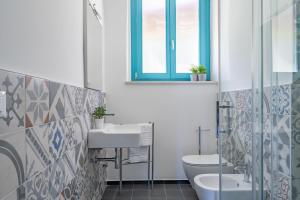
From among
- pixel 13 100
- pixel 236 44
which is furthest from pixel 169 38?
pixel 13 100

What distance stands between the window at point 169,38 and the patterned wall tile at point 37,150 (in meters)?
2.21

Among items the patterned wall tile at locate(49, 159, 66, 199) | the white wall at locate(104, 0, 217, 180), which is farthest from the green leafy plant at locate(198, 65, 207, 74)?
the patterned wall tile at locate(49, 159, 66, 199)

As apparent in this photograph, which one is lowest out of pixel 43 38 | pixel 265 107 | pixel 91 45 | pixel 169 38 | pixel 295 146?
pixel 295 146

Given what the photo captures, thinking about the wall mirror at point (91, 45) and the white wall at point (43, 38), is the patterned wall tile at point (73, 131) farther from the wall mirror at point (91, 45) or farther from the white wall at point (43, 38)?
the wall mirror at point (91, 45)

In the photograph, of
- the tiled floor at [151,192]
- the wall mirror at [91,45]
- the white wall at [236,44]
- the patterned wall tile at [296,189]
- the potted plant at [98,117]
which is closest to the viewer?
the patterned wall tile at [296,189]

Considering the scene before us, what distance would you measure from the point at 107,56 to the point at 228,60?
53.7 inches

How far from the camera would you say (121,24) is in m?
3.14

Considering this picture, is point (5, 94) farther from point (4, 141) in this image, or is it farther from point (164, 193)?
point (164, 193)

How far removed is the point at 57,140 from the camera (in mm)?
1398

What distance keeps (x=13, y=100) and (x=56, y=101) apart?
488 mm

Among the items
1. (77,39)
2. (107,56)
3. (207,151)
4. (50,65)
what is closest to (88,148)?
(77,39)

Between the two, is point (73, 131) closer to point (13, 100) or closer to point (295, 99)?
point (13, 100)

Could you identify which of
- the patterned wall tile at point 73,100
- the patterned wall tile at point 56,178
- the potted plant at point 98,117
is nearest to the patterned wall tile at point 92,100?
the potted plant at point 98,117

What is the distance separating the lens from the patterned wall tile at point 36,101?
1.03 m
